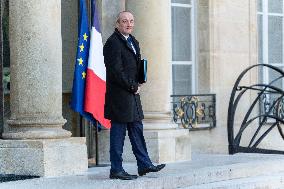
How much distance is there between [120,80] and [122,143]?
2.40 feet

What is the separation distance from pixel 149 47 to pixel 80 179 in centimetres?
307

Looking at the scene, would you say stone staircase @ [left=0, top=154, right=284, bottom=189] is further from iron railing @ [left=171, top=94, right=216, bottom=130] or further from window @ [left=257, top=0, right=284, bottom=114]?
window @ [left=257, top=0, right=284, bottom=114]

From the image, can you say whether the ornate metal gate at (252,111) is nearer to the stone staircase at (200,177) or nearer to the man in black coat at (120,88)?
the stone staircase at (200,177)

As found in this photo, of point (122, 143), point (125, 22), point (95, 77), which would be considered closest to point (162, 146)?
point (95, 77)

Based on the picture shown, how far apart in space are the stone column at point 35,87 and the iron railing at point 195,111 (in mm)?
4123

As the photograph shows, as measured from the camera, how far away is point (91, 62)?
482 inches

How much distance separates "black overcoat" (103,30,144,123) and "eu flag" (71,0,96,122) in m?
1.47

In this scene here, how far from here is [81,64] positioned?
12.2 metres

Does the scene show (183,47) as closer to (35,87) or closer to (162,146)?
(162,146)

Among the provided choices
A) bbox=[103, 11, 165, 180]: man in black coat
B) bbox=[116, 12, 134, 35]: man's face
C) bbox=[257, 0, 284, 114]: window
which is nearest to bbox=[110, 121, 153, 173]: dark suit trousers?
bbox=[103, 11, 165, 180]: man in black coat

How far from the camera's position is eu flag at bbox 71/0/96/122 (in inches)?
480

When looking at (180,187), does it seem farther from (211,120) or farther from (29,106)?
(211,120)

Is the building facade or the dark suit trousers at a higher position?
the building facade

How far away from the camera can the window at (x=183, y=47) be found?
15.7 metres
